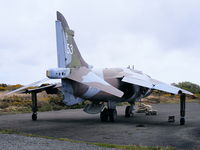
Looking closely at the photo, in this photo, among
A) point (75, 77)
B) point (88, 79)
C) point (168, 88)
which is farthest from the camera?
point (168, 88)

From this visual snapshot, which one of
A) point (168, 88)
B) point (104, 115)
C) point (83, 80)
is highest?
point (83, 80)

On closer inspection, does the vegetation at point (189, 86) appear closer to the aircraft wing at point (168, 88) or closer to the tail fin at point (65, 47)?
the aircraft wing at point (168, 88)

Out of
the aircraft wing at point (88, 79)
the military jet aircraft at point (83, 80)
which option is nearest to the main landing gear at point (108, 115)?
the military jet aircraft at point (83, 80)

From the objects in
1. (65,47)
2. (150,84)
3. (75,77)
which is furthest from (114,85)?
(65,47)

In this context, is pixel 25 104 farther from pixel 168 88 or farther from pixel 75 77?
pixel 168 88

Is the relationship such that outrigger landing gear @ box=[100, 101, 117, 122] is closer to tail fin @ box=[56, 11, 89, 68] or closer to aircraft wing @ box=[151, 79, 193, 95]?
aircraft wing @ box=[151, 79, 193, 95]

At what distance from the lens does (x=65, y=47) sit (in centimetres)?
1642

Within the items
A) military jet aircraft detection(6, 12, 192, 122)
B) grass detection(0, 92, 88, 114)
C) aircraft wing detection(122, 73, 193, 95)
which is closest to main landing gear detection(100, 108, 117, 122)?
military jet aircraft detection(6, 12, 192, 122)

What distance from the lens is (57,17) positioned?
53.8ft

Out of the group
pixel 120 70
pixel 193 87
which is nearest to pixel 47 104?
pixel 120 70

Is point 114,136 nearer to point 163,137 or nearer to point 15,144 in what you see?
point 163,137

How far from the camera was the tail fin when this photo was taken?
16.1 meters

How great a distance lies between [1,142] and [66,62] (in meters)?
7.58

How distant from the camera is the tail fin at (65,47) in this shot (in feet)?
52.9
